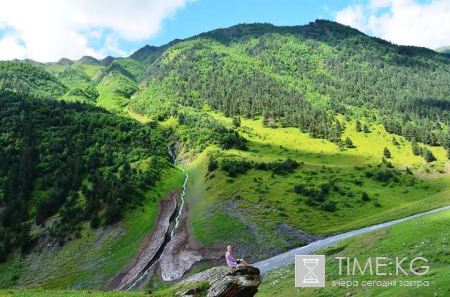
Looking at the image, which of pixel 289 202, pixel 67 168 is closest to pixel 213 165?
pixel 289 202

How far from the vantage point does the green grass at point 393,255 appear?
3116cm

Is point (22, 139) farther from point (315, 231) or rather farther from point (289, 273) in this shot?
point (289, 273)

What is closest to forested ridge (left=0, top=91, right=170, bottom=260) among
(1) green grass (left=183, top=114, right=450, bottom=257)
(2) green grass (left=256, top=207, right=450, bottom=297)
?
(1) green grass (left=183, top=114, right=450, bottom=257)

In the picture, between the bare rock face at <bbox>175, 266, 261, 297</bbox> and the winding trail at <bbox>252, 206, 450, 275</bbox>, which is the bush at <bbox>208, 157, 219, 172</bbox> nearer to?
the winding trail at <bbox>252, 206, 450, 275</bbox>

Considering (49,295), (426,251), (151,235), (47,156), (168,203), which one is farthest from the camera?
(47,156)

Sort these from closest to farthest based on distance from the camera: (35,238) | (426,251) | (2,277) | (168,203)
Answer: (426,251) < (2,277) < (35,238) < (168,203)

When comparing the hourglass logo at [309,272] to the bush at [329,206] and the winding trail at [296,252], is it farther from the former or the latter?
the bush at [329,206]

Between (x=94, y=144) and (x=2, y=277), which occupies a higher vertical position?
(x=94, y=144)

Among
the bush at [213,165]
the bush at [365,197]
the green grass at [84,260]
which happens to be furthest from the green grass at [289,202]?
the green grass at [84,260]

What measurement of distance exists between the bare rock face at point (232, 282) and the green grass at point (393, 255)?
1252 centimetres

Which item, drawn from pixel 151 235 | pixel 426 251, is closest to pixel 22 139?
pixel 151 235

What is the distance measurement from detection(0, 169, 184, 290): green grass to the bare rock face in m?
65.1

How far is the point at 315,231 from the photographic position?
9056cm

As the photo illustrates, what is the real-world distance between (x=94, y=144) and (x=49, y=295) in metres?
142
